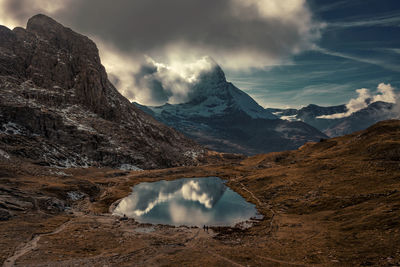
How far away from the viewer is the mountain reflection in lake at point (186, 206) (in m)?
74.5

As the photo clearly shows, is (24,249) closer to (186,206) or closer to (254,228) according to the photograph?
(254,228)

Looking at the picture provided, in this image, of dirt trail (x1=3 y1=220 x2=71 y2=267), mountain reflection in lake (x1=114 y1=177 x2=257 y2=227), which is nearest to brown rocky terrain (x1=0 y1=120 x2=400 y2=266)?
dirt trail (x1=3 y1=220 x2=71 y2=267)

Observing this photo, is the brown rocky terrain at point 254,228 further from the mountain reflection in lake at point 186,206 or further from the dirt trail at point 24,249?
the mountain reflection in lake at point 186,206

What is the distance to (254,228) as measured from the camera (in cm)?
6266

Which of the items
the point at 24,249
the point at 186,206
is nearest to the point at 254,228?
the point at 186,206

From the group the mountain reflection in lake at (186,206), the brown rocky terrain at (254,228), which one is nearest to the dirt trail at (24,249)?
the brown rocky terrain at (254,228)

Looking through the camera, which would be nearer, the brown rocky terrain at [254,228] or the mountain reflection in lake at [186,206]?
the brown rocky terrain at [254,228]

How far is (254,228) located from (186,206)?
35787 mm

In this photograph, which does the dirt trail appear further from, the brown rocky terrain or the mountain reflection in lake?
the mountain reflection in lake

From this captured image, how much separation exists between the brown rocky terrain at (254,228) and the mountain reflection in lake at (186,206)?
21.9 feet

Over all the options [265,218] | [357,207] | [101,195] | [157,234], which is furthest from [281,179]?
[101,195]

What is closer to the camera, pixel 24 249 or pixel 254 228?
pixel 24 249

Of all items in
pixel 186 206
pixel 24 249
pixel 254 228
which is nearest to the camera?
pixel 24 249

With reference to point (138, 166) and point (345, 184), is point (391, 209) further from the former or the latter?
point (138, 166)
